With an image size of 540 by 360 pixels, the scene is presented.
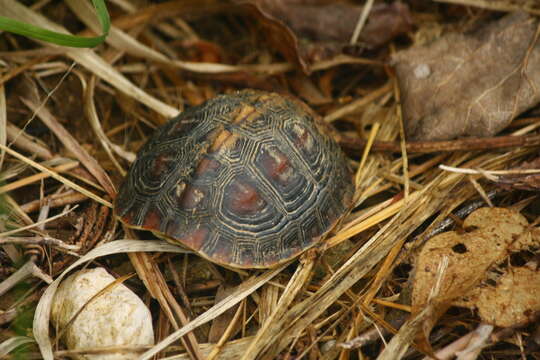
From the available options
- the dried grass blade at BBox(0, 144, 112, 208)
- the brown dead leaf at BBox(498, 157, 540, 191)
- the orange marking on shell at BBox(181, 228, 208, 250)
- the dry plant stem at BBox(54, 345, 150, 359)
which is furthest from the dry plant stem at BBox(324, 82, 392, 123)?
the dry plant stem at BBox(54, 345, 150, 359)

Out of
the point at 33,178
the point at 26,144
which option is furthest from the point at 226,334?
the point at 26,144

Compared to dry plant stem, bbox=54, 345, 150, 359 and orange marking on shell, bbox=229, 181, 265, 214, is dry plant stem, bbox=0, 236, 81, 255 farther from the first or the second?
orange marking on shell, bbox=229, 181, 265, 214

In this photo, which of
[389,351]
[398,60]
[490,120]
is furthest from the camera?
[398,60]

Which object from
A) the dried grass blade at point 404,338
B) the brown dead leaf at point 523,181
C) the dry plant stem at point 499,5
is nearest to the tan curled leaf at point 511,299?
the dried grass blade at point 404,338

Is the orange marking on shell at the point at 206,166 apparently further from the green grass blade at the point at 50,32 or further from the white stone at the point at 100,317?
the green grass blade at the point at 50,32

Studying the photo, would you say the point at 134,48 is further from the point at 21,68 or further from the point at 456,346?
the point at 456,346

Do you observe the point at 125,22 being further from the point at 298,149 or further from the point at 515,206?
the point at 515,206

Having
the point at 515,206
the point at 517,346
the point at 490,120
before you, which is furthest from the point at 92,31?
the point at 517,346
